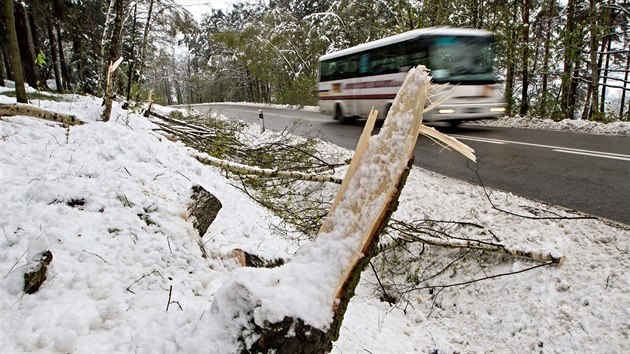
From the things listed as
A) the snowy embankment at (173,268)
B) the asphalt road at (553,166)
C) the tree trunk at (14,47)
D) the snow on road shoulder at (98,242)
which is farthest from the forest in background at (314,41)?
the asphalt road at (553,166)

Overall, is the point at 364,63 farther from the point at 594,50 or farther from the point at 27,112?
the point at 27,112

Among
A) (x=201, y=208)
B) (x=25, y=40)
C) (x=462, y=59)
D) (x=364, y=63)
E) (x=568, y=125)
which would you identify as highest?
(x=25, y=40)

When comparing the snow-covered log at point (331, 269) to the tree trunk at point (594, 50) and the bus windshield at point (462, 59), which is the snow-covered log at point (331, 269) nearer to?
the bus windshield at point (462, 59)

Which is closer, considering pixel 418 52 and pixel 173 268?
pixel 173 268

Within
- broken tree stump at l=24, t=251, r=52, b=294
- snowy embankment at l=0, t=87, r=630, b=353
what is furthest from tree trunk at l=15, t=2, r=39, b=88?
broken tree stump at l=24, t=251, r=52, b=294

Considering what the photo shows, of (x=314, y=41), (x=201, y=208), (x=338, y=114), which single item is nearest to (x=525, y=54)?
(x=338, y=114)

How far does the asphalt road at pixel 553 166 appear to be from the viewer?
15.9 feet

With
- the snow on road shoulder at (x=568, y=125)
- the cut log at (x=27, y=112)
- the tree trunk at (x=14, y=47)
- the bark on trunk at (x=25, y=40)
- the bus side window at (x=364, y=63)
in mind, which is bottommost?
the snow on road shoulder at (x=568, y=125)

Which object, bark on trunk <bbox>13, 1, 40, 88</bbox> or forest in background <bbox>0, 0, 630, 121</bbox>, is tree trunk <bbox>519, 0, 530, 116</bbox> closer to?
forest in background <bbox>0, 0, 630, 121</bbox>

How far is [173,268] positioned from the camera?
2410 millimetres

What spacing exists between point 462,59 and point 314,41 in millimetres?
19671

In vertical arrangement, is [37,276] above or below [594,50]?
below

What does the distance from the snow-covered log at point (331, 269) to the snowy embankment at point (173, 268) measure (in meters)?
0.16

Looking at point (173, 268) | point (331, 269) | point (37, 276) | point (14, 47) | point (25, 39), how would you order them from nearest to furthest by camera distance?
1. point (331, 269)
2. point (37, 276)
3. point (173, 268)
4. point (14, 47)
5. point (25, 39)
